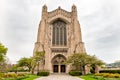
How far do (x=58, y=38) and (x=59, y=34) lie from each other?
53.3 inches

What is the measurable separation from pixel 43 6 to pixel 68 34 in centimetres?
1243

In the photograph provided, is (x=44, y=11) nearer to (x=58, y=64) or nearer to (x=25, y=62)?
(x=58, y=64)

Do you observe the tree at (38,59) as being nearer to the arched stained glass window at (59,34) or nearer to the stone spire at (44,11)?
the arched stained glass window at (59,34)

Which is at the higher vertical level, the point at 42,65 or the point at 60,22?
the point at 60,22

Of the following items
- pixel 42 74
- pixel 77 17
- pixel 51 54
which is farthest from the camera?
pixel 77 17

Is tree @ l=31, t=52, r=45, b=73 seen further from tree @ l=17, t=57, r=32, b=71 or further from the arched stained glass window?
the arched stained glass window

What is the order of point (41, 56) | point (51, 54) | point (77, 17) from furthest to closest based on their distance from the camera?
point (77, 17) → point (51, 54) → point (41, 56)

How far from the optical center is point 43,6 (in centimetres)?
5934

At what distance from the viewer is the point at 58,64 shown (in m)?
55.8

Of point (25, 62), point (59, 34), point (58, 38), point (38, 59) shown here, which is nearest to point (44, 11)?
point (59, 34)

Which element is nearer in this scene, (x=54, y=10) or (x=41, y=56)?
(x=41, y=56)

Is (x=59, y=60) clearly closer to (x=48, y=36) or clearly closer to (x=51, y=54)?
(x=51, y=54)

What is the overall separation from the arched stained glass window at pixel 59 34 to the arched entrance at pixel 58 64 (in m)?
4.23

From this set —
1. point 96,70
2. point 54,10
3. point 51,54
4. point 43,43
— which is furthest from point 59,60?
point 54,10
